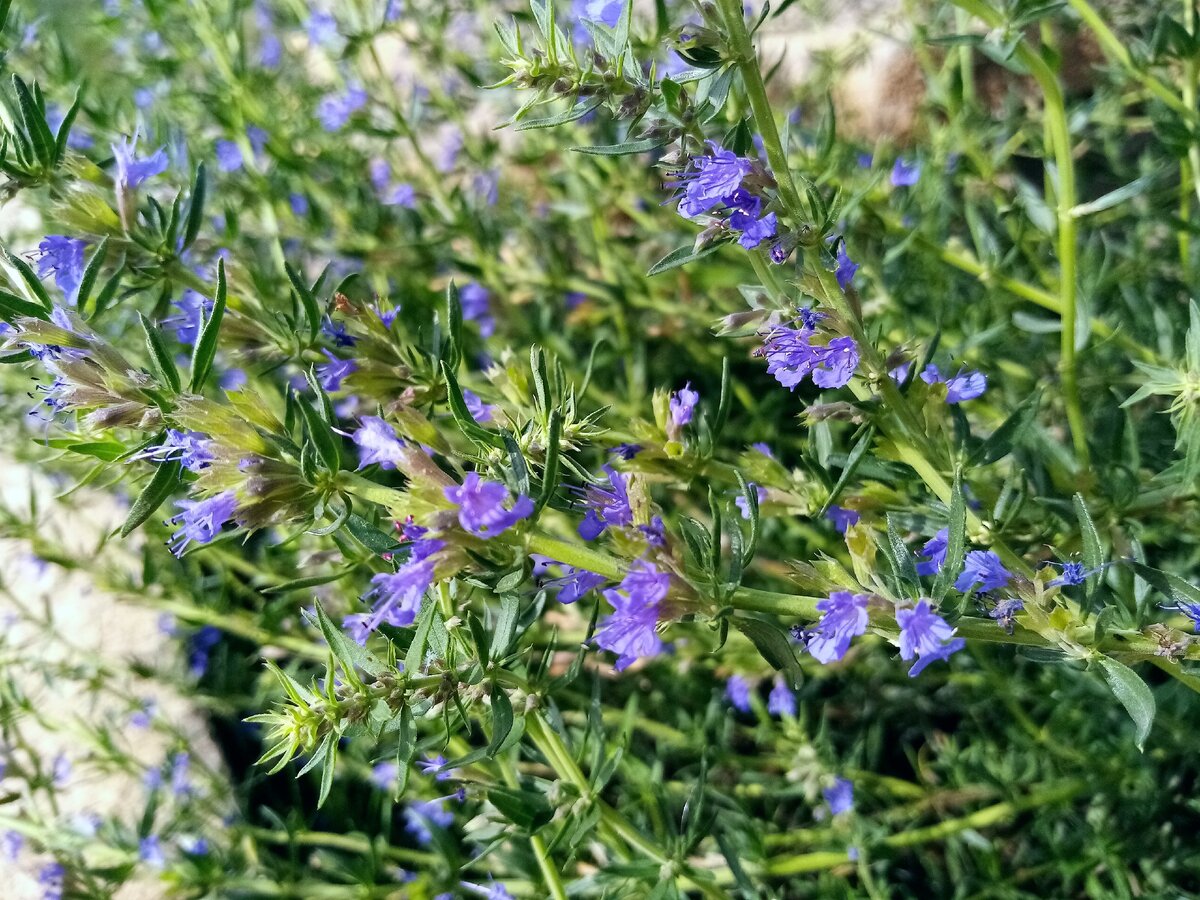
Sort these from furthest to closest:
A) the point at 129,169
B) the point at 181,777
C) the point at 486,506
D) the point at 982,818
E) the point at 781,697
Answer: the point at 181,777, the point at 781,697, the point at 982,818, the point at 129,169, the point at 486,506

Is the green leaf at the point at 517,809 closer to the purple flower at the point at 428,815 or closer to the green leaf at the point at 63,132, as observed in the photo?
the purple flower at the point at 428,815

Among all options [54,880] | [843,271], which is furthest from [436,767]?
[54,880]

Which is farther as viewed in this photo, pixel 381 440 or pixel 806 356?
pixel 806 356

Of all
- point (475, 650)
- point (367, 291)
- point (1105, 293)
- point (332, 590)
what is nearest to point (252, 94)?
point (367, 291)

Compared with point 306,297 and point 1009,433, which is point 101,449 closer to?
point 306,297

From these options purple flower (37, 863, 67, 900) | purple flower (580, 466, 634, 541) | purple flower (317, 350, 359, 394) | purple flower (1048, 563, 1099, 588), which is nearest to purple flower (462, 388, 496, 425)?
purple flower (317, 350, 359, 394)

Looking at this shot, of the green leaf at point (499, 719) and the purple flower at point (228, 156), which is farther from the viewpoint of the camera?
the purple flower at point (228, 156)

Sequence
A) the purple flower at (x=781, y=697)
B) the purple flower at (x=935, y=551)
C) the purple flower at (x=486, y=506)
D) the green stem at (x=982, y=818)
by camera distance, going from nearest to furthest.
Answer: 1. the purple flower at (x=486, y=506)
2. the purple flower at (x=935, y=551)
3. the green stem at (x=982, y=818)
4. the purple flower at (x=781, y=697)

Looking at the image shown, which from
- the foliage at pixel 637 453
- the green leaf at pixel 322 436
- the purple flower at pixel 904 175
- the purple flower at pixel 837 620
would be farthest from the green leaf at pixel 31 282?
the purple flower at pixel 904 175
